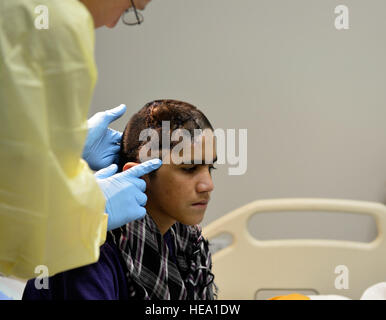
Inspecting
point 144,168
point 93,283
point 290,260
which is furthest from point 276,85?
point 93,283

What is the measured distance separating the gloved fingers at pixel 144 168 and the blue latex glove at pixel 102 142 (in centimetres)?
16

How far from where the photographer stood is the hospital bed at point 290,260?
167 centimetres

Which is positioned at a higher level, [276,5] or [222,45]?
[276,5]

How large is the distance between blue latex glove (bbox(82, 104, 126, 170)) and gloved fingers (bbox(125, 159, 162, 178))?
6.3 inches

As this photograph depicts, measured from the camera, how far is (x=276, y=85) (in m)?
1.95

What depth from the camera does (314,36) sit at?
75.4 inches

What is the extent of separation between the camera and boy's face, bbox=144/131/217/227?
1012 mm

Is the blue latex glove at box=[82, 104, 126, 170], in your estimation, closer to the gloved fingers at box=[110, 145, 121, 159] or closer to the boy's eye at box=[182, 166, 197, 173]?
the gloved fingers at box=[110, 145, 121, 159]

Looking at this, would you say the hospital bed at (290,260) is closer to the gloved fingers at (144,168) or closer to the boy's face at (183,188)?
the boy's face at (183,188)
